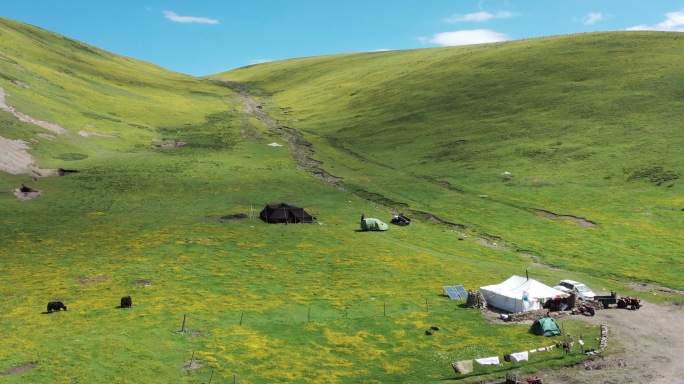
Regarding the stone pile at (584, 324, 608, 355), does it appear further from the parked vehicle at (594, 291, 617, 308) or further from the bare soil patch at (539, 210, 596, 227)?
the bare soil patch at (539, 210, 596, 227)

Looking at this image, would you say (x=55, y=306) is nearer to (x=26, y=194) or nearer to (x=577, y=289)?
(x=26, y=194)

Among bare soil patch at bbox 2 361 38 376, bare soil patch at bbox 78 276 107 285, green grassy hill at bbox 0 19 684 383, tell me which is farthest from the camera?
bare soil patch at bbox 78 276 107 285

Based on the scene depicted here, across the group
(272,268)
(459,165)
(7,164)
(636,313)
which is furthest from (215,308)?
(459,165)

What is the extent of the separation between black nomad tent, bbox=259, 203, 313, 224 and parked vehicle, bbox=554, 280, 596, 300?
3421cm

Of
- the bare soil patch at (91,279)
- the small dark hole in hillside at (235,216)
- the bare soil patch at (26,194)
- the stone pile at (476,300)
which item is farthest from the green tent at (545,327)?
the bare soil patch at (26,194)

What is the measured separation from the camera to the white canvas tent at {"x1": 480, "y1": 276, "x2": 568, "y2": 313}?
155ft

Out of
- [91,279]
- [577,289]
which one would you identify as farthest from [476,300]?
[91,279]

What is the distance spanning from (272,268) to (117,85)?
496 feet

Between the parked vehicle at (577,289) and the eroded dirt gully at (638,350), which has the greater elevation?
the parked vehicle at (577,289)

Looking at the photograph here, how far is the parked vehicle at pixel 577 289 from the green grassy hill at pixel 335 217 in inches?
201

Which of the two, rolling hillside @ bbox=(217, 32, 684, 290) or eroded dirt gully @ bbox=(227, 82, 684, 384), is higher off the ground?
rolling hillside @ bbox=(217, 32, 684, 290)

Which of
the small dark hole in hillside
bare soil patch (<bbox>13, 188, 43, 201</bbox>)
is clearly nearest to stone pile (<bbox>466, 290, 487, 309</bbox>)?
the small dark hole in hillside

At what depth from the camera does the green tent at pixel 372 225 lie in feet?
238

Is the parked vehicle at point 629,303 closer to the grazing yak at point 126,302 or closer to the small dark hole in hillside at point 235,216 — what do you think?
the grazing yak at point 126,302
